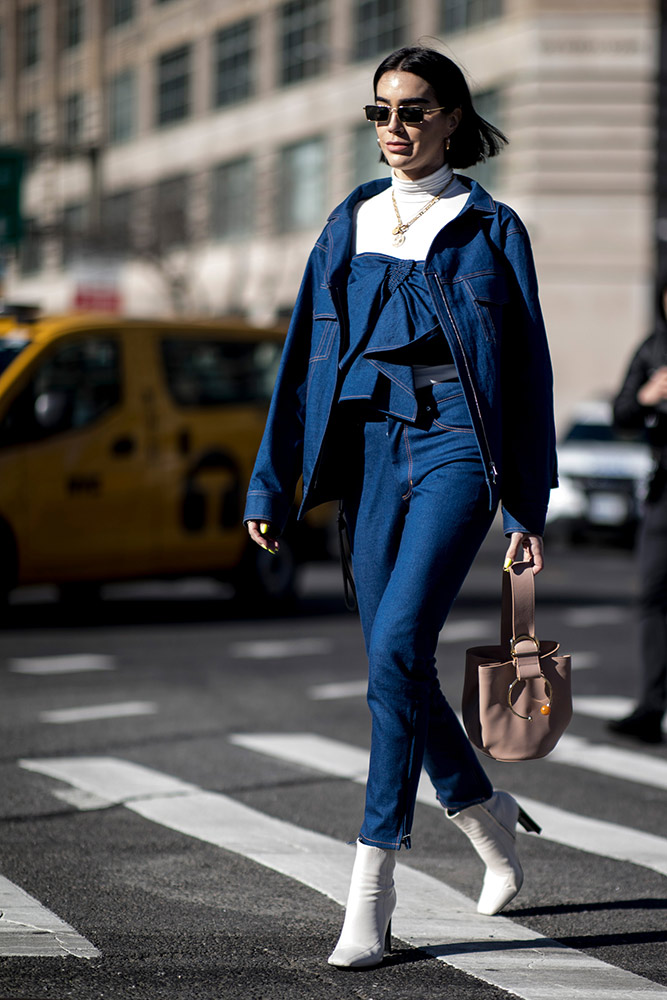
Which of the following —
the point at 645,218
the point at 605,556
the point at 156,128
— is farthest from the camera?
the point at 156,128

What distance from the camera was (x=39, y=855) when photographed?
4.36 meters

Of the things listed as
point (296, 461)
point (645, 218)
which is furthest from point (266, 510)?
point (645, 218)

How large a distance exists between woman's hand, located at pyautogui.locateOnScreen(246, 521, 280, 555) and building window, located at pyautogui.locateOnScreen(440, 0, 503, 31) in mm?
29539

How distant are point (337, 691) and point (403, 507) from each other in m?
4.53

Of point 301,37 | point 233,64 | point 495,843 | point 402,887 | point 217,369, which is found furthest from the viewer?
point 233,64

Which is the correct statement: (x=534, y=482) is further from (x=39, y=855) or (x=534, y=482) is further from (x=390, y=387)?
(x=39, y=855)

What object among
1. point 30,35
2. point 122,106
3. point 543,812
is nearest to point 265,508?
point 543,812

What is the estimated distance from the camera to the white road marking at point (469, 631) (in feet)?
33.1

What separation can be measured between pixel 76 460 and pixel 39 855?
592 centimetres

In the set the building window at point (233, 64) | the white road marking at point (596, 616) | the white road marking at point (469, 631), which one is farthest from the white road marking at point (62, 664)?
the building window at point (233, 64)

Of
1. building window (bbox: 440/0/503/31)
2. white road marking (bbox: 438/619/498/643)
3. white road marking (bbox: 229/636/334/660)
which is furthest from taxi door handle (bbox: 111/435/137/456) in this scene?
building window (bbox: 440/0/503/31)

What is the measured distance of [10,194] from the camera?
603 inches

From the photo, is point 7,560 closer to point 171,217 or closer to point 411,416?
point 411,416

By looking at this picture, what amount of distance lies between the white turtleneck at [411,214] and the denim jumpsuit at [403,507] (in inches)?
2.4
